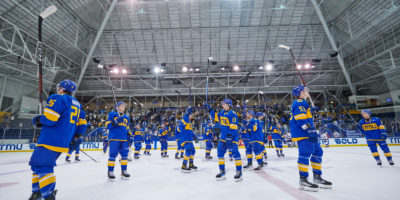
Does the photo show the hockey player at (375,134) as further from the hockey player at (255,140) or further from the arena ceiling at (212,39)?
the arena ceiling at (212,39)

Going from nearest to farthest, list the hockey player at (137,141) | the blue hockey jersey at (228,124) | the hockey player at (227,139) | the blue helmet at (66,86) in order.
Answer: the blue helmet at (66,86) < the hockey player at (227,139) < the blue hockey jersey at (228,124) < the hockey player at (137,141)

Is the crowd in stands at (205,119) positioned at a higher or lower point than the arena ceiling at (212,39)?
lower

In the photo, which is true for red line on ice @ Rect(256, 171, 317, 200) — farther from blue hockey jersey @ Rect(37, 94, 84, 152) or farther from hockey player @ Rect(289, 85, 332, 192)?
blue hockey jersey @ Rect(37, 94, 84, 152)

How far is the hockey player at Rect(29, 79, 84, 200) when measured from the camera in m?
2.47

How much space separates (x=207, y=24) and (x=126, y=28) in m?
8.85

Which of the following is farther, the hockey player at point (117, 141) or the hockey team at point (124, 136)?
the hockey player at point (117, 141)

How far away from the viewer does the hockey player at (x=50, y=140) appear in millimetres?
2467

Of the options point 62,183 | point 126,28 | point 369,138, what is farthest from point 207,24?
point 62,183

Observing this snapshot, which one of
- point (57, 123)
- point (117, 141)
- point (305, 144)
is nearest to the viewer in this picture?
point (57, 123)

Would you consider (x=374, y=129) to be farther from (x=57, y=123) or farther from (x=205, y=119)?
(x=205, y=119)

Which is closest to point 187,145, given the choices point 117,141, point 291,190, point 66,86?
point 117,141

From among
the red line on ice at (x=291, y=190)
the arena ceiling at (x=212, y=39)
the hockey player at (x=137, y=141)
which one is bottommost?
the red line on ice at (x=291, y=190)

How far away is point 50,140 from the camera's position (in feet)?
8.32

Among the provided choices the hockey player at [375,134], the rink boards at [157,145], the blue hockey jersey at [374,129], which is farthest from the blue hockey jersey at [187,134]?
the rink boards at [157,145]
